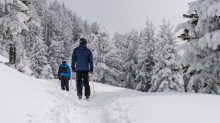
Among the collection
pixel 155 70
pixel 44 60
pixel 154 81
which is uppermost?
pixel 44 60

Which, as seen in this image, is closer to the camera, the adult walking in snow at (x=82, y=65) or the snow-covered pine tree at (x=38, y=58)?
the adult walking in snow at (x=82, y=65)

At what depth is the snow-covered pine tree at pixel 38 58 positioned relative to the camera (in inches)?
1164

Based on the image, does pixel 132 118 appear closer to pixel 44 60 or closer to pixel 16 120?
pixel 16 120

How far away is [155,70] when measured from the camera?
17.5m

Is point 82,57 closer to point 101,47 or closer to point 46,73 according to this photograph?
point 101,47

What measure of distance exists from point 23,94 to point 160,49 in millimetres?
16024

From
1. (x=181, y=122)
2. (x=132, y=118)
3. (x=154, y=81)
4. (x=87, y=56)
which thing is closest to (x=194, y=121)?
(x=181, y=122)

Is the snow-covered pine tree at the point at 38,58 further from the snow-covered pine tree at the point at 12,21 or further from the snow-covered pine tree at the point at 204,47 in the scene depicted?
the snow-covered pine tree at the point at 204,47

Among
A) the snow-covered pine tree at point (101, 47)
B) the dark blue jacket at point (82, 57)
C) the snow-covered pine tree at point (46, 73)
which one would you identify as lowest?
the snow-covered pine tree at point (46, 73)

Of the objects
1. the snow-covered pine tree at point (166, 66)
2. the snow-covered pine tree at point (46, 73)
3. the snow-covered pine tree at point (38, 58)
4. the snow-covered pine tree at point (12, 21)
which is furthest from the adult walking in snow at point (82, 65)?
the snow-covered pine tree at point (38, 58)

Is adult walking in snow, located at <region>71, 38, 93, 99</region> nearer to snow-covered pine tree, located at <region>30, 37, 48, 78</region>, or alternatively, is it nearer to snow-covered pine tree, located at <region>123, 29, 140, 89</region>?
snow-covered pine tree, located at <region>123, 29, 140, 89</region>

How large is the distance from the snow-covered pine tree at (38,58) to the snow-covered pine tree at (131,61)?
16.1 meters

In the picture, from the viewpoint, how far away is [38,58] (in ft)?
98.1

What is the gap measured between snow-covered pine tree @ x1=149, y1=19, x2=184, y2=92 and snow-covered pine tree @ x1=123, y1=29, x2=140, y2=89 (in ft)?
32.9
